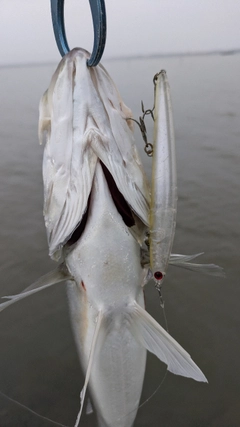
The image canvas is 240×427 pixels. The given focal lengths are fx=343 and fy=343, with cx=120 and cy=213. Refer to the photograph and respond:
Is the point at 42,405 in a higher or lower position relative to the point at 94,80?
lower

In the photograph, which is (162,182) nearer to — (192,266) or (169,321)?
(192,266)

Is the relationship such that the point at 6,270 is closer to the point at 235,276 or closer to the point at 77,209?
the point at 235,276

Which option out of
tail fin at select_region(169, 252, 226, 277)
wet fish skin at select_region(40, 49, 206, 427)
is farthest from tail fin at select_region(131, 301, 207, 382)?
tail fin at select_region(169, 252, 226, 277)

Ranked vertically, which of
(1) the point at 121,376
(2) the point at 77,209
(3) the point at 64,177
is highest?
(3) the point at 64,177

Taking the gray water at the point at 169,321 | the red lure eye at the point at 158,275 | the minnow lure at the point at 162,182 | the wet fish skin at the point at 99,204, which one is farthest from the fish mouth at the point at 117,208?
the gray water at the point at 169,321

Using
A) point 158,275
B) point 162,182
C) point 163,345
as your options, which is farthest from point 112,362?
point 162,182

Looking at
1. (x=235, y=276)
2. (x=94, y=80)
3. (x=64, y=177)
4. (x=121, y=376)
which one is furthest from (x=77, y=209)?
(x=235, y=276)
